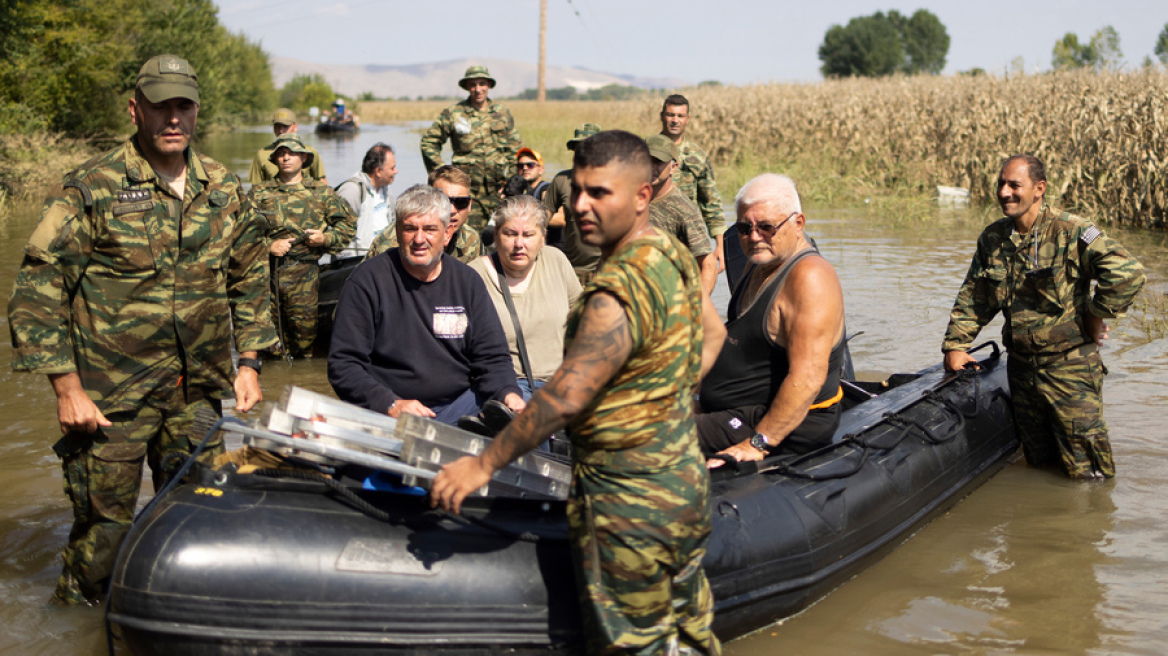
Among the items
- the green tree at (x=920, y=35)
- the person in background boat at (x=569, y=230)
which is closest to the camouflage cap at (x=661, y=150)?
the person in background boat at (x=569, y=230)

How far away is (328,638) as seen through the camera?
9.89ft

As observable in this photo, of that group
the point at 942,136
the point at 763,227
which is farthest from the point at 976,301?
the point at 942,136

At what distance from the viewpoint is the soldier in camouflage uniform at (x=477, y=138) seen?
896 cm

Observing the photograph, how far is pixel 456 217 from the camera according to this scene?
5836 mm

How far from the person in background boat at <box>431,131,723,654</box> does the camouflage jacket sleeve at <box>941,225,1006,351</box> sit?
3.07 m

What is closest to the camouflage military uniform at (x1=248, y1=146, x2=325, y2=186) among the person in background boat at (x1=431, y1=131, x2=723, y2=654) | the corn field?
the person in background boat at (x1=431, y1=131, x2=723, y2=654)

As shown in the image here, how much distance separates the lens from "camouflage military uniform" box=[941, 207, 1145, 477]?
478 cm

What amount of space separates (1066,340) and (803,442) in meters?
1.77

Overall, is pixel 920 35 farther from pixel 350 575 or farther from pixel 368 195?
pixel 350 575

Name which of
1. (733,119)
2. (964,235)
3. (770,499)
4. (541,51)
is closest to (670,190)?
(770,499)

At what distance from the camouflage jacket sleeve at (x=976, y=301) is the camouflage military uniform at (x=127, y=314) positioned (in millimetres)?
3714

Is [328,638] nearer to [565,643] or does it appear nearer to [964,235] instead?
[565,643]

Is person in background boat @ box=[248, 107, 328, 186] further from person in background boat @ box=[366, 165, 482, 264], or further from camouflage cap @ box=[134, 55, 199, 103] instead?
camouflage cap @ box=[134, 55, 199, 103]

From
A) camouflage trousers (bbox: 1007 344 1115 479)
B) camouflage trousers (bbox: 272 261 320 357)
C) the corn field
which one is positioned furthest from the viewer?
the corn field
